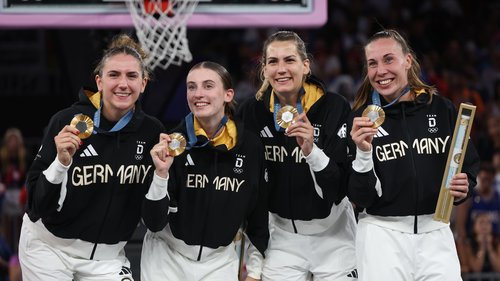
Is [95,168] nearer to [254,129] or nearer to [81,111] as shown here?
[81,111]

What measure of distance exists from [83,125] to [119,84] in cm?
39

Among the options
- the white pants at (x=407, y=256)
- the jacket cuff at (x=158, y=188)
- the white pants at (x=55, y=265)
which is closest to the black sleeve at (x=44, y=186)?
the white pants at (x=55, y=265)

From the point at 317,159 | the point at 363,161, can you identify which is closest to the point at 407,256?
the point at 363,161

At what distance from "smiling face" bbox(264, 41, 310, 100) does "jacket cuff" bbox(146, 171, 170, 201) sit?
92 cm

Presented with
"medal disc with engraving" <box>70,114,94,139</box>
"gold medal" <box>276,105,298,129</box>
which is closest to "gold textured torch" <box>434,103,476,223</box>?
"gold medal" <box>276,105,298,129</box>

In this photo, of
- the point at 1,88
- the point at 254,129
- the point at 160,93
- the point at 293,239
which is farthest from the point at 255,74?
the point at 1,88

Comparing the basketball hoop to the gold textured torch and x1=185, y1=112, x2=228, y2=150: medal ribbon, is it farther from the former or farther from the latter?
the gold textured torch

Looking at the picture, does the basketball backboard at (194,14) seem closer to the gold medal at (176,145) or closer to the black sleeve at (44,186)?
the black sleeve at (44,186)

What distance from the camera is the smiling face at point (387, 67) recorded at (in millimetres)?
5812

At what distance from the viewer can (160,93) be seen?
30.3 feet

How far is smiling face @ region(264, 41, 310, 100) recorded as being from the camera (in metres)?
5.97

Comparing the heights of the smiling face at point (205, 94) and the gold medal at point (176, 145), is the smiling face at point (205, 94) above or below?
above

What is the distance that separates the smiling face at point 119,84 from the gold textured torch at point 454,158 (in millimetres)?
1819

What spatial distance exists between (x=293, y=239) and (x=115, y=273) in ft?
3.55
